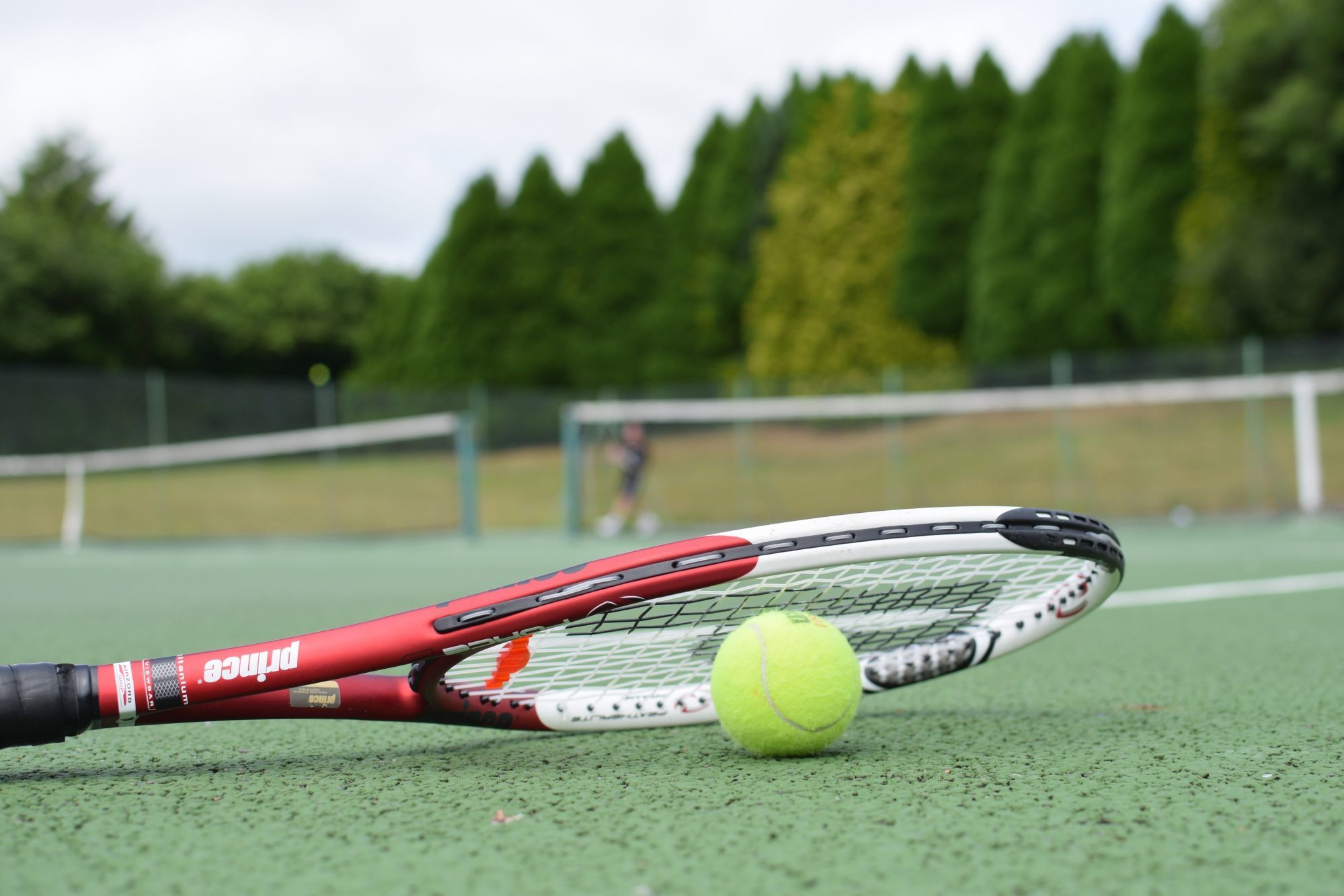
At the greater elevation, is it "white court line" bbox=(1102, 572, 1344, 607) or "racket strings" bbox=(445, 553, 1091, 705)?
"racket strings" bbox=(445, 553, 1091, 705)

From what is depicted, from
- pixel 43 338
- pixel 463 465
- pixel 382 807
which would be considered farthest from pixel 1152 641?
pixel 43 338

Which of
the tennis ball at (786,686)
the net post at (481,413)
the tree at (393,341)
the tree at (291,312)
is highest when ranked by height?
the tree at (291,312)

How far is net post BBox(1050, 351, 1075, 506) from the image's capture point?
14477 millimetres

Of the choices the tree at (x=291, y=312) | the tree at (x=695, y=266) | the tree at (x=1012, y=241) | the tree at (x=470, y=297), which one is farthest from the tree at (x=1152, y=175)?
the tree at (x=291, y=312)

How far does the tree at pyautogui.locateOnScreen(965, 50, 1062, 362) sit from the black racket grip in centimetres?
2219

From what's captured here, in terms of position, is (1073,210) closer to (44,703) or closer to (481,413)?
(481,413)

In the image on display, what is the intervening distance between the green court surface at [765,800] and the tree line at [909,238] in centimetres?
1956

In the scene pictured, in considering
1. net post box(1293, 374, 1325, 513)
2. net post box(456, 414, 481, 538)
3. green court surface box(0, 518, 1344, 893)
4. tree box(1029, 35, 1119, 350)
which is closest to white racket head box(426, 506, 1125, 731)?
green court surface box(0, 518, 1344, 893)

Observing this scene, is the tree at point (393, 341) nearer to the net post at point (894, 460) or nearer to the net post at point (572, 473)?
the net post at point (572, 473)

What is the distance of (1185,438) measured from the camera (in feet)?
47.2

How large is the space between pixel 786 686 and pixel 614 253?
25683mm

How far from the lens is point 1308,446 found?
40.1 ft

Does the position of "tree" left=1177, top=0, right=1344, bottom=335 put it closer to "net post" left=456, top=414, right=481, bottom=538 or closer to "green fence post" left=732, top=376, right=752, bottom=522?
"green fence post" left=732, top=376, right=752, bottom=522

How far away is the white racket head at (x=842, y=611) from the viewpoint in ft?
6.61
